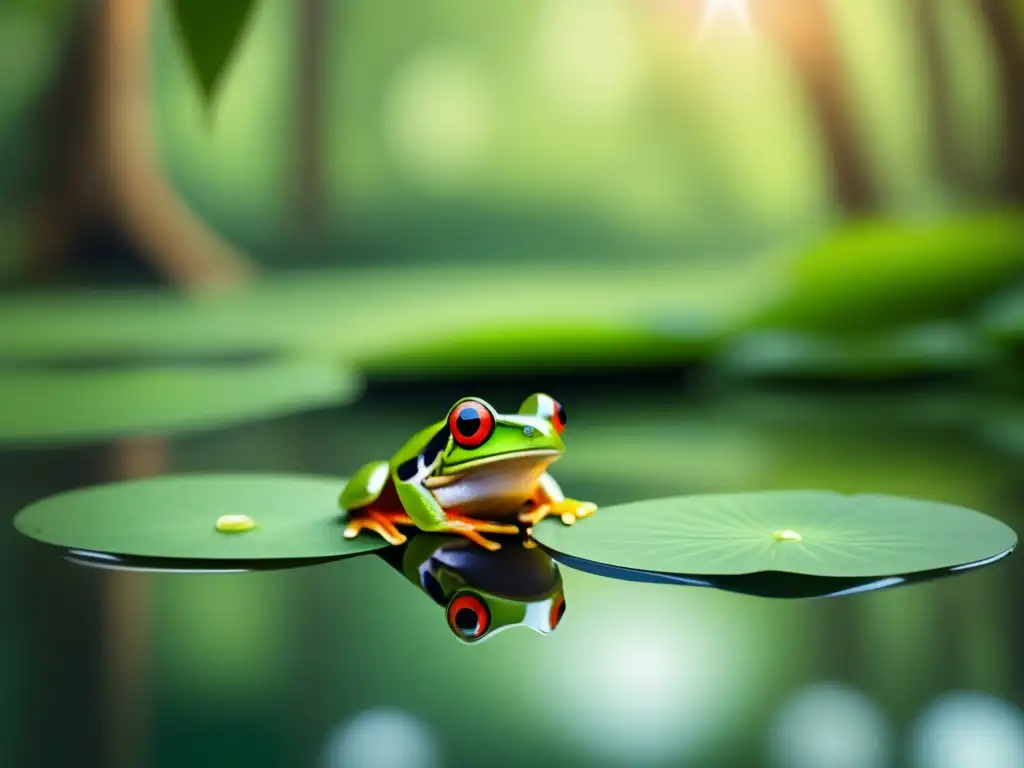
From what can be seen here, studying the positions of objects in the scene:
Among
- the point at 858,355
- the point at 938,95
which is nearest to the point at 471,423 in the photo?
the point at 858,355

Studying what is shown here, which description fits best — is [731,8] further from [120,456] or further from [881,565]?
[881,565]

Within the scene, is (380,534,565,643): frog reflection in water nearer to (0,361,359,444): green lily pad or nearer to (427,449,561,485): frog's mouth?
(427,449,561,485): frog's mouth

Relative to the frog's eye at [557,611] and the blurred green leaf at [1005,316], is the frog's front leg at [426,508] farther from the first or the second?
the blurred green leaf at [1005,316]

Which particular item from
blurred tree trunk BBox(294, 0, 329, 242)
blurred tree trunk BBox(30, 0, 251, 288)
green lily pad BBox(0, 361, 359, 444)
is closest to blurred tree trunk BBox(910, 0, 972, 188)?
blurred tree trunk BBox(294, 0, 329, 242)

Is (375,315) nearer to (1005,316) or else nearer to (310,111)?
(310,111)

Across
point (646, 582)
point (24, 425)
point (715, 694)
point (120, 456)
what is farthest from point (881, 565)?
point (24, 425)

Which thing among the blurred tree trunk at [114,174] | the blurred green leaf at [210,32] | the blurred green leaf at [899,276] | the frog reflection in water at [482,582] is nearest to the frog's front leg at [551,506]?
the frog reflection in water at [482,582]
